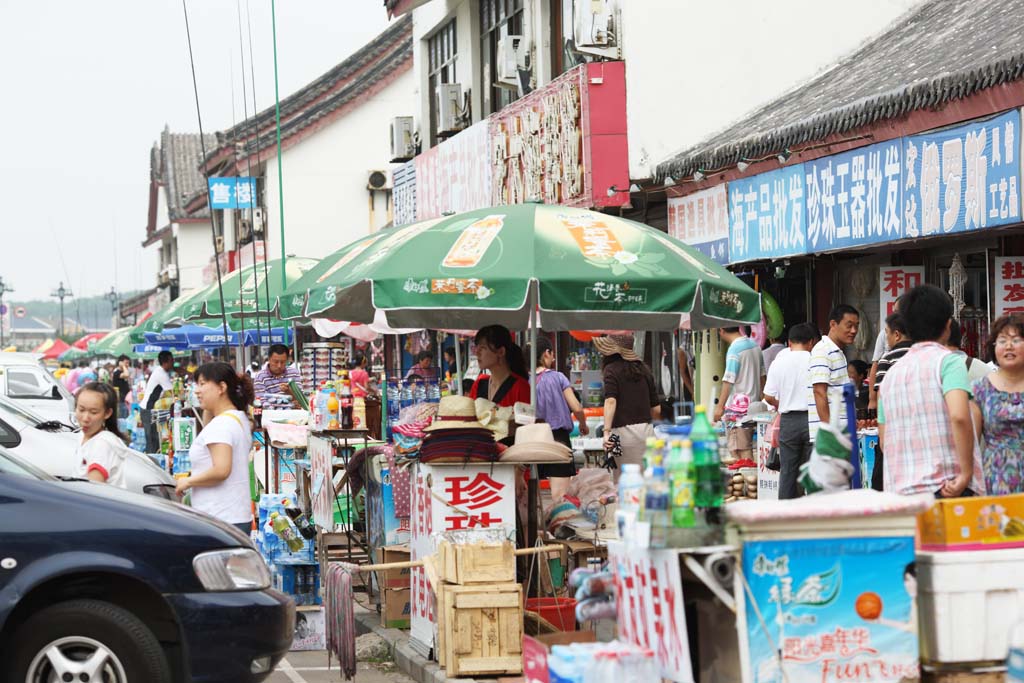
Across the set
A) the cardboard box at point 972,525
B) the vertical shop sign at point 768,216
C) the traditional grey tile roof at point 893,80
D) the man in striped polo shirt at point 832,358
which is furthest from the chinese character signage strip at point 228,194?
the cardboard box at point 972,525

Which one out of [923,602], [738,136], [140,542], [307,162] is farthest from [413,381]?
[307,162]

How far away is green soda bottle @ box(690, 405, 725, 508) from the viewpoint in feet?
15.6

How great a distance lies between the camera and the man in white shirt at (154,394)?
2594 centimetres

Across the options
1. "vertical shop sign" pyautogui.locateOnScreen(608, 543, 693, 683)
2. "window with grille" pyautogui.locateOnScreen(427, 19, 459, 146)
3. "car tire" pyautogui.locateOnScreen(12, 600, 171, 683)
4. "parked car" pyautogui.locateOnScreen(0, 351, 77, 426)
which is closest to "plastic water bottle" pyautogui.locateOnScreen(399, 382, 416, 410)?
"car tire" pyautogui.locateOnScreen(12, 600, 171, 683)

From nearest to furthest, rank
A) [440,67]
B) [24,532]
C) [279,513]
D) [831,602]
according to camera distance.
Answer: [831,602], [24,532], [279,513], [440,67]

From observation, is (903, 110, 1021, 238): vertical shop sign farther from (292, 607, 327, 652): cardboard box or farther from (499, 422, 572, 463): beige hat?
(292, 607, 327, 652): cardboard box

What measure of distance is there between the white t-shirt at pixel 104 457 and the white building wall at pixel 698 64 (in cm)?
969

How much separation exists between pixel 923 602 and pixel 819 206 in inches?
320

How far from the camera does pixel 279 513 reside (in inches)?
416

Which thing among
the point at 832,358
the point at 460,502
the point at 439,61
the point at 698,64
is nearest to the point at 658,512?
the point at 460,502

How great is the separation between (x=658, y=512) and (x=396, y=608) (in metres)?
5.63

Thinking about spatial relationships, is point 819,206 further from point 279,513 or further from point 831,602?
point 831,602

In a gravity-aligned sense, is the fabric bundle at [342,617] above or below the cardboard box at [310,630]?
above

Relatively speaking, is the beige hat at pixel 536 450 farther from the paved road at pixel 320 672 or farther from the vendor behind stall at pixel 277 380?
the vendor behind stall at pixel 277 380
